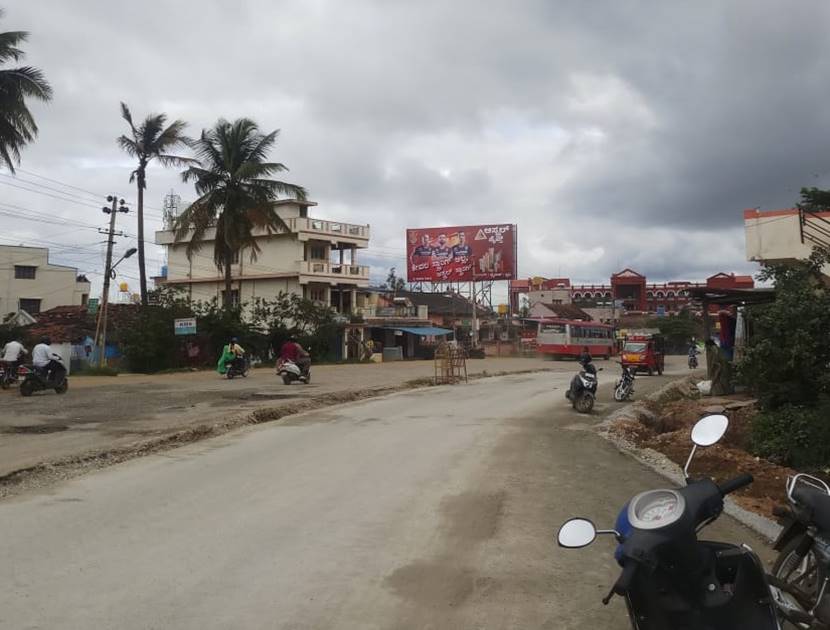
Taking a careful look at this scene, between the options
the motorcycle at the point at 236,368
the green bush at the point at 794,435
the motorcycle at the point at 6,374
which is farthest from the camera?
the motorcycle at the point at 236,368

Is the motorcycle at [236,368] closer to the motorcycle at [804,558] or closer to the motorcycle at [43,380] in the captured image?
the motorcycle at [43,380]

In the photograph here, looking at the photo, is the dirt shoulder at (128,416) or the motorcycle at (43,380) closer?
the dirt shoulder at (128,416)

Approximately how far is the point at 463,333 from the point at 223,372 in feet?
131

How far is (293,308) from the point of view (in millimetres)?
41719

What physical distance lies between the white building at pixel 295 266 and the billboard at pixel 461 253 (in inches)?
199

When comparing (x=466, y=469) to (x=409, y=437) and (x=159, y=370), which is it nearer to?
(x=409, y=437)

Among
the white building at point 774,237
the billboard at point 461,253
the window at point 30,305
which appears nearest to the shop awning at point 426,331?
the billboard at point 461,253

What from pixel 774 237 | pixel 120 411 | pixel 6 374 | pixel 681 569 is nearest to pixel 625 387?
pixel 774 237

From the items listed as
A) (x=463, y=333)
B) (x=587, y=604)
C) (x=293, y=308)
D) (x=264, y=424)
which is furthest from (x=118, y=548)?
(x=463, y=333)

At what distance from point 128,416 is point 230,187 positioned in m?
21.5

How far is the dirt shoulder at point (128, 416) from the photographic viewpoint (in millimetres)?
9117

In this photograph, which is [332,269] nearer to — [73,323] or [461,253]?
[461,253]

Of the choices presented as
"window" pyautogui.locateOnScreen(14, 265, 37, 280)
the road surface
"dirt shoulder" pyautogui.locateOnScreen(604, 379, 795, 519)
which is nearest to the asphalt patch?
the road surface

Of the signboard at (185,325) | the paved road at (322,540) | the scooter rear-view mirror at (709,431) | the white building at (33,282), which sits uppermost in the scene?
the white building at (33,282)
